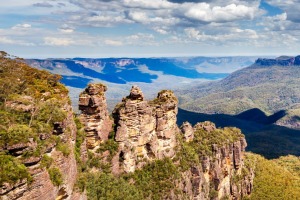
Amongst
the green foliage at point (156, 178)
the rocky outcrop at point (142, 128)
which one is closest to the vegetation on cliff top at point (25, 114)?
the rocky outcrop at point (142, 128)

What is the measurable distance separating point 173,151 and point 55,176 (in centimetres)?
4097

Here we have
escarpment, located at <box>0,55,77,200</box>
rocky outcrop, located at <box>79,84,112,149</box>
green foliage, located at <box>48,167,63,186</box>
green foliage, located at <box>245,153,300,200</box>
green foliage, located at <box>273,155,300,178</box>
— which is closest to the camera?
escarpment, located at <box>0,55,77,200</box>

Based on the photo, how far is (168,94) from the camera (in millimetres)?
75625

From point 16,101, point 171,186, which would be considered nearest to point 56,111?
point 16,101

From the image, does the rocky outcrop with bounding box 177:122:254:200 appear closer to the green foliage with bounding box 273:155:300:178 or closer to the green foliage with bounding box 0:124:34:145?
the green foliage with bounding box 273:155:300:178

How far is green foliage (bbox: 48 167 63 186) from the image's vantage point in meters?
37.2

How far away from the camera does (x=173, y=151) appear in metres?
75.3

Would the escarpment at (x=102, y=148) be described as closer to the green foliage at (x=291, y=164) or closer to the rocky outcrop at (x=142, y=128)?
the rocky outcrop at (x=142, y=128)

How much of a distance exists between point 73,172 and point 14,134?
13.4 m

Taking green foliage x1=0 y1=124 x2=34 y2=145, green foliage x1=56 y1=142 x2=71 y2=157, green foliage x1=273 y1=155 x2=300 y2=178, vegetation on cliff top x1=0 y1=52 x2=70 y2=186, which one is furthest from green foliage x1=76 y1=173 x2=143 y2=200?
green foliage x1=273 y1=155 x2=300 y2=178

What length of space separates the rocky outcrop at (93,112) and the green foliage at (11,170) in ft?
90.6

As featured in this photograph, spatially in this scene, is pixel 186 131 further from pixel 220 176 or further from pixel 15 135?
pixel 15 135

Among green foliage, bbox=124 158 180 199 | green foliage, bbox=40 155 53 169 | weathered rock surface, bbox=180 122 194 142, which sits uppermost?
green foliage, bbox=40 155 53 169

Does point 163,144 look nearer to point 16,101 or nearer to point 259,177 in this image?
point 16,101
